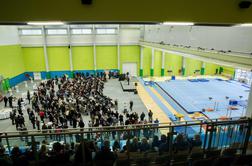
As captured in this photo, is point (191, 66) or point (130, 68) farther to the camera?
point (191, 66)

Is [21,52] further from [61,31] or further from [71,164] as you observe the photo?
[71,164]

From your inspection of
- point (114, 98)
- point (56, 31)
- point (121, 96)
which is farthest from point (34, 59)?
point (121, 96)

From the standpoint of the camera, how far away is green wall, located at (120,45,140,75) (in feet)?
92.6

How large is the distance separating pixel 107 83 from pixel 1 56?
13.2m

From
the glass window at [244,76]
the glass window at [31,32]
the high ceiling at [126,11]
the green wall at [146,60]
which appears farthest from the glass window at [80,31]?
the high ceiling at [126,11]

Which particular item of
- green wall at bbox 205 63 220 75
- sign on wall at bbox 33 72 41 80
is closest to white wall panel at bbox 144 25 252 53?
green wall at bbox 205 63 220 75

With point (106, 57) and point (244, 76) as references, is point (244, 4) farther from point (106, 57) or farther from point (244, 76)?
point (244, 76)

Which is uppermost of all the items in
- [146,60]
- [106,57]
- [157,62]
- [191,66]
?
[106,57]

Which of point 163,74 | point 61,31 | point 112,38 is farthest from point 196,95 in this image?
point 61,31

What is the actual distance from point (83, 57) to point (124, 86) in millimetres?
9522

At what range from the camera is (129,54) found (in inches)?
1122

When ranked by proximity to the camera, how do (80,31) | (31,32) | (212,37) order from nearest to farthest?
(212,37)
(31,32)
(80,31)

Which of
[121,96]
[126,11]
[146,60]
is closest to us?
[126,11]

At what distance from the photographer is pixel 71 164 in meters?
4.60
